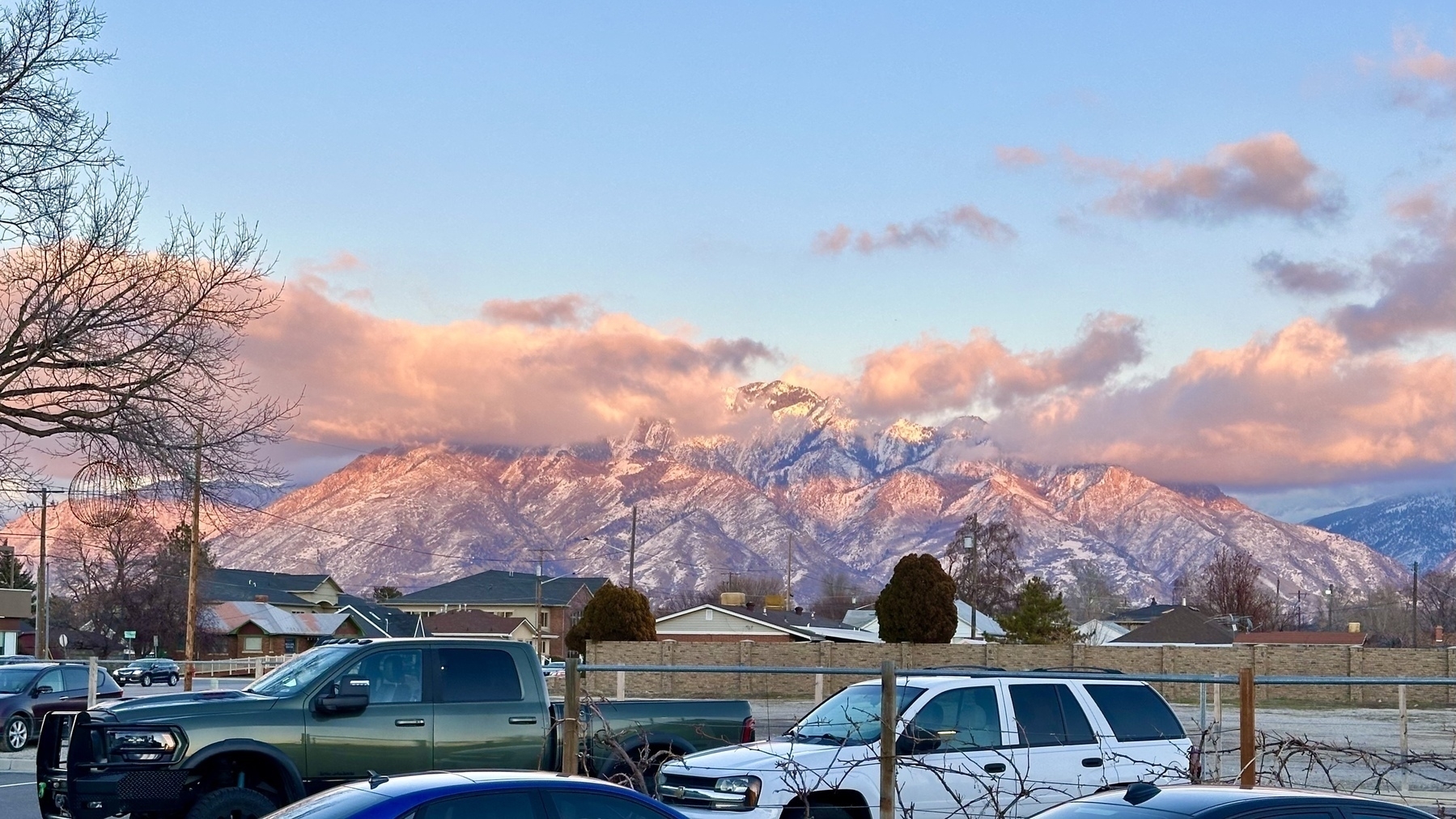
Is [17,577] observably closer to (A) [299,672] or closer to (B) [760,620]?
(B) [760,620]

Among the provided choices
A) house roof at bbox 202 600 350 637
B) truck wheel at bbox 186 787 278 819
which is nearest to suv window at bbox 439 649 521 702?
truck wheel at bbox 186 787 278 819

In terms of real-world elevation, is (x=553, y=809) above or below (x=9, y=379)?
below

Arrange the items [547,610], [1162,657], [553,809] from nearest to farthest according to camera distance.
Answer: [553,809] → [1162,657] → [547,610]

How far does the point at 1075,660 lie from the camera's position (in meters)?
56.9

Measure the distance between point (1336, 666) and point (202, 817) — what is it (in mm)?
52728

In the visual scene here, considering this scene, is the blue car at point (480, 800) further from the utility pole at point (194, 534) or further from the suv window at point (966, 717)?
the utility pole at point (194, 534)

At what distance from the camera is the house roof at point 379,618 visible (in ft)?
327

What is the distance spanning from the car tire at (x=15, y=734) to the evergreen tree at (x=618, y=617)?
31021mm

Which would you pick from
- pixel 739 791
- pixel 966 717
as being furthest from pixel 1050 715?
pixel 739 791

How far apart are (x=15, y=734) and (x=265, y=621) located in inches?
2683

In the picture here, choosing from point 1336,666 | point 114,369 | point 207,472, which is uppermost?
point 114,369

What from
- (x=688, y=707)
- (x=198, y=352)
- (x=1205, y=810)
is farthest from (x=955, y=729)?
(x=198, y=352)

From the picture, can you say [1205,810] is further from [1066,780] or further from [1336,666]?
[1336,666]

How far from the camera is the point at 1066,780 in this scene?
42.7ft
